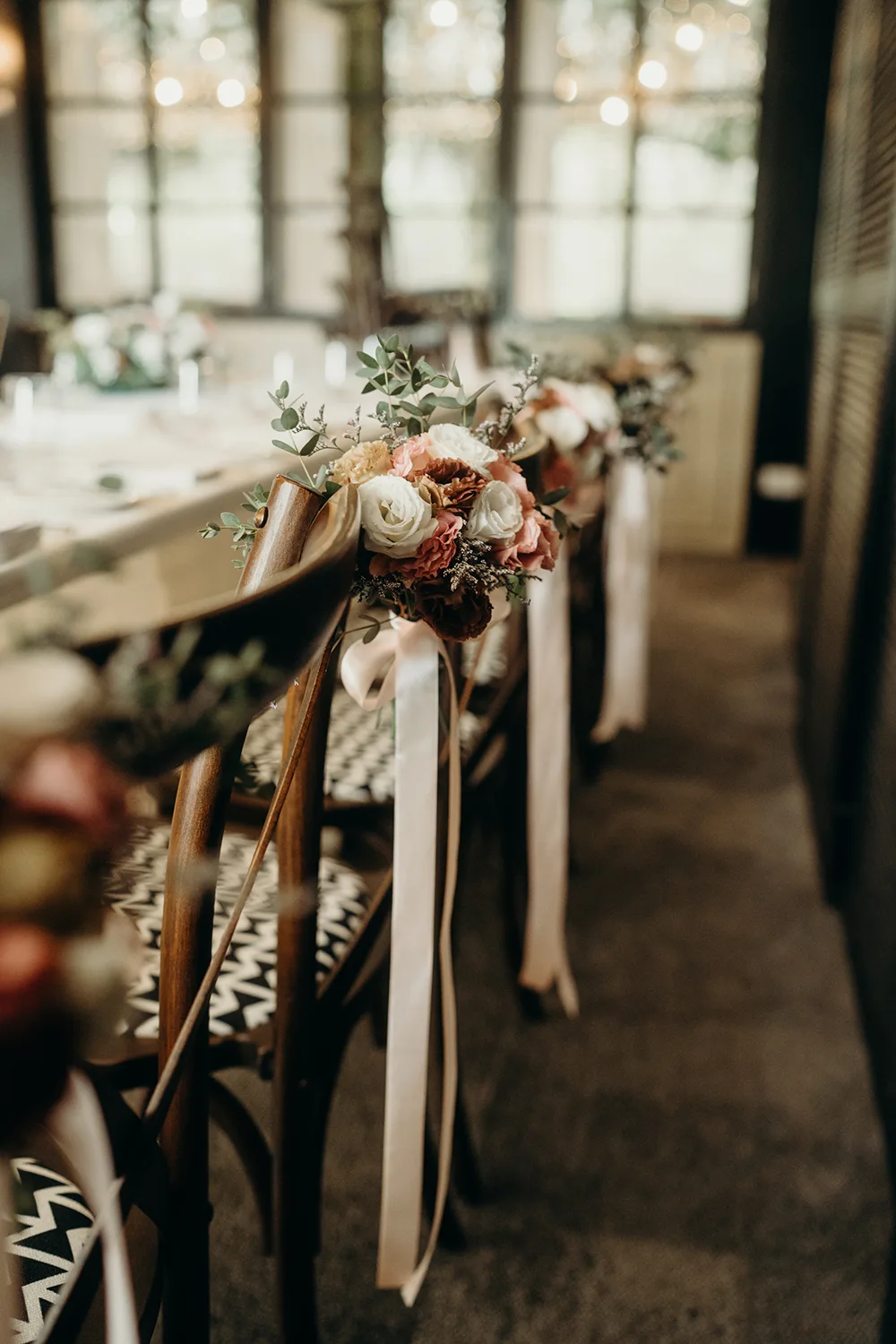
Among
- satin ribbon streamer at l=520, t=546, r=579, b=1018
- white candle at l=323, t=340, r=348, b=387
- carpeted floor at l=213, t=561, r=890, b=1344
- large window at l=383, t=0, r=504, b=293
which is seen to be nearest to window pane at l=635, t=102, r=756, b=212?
large window at l=383, t=0, r=504, b=293

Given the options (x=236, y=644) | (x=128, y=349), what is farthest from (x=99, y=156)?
(x=236, y=644)

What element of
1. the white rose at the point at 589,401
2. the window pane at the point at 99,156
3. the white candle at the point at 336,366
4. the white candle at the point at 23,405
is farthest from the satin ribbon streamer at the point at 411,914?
the window pane at the point at 99,156

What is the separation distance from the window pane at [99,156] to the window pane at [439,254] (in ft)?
4.22

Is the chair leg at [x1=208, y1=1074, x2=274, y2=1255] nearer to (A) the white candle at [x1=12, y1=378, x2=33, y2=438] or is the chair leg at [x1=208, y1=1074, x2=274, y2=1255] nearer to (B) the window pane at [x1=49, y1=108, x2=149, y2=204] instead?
(A) the white candle at [x1=12, y1=378, x2=33, y2=438]

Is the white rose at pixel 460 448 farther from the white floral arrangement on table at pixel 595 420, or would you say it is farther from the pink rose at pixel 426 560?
the white floral arrangement on table at pixel 595 420

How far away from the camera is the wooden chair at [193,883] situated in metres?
0.54

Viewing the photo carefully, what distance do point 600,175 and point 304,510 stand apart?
5438mm

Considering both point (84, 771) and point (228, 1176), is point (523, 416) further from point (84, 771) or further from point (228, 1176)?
point (84, 771)

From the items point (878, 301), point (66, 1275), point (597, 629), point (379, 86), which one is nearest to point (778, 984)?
point (597, 629)

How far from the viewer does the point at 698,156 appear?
5.52 m

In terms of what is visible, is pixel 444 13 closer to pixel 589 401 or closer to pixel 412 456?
pixel 589 401

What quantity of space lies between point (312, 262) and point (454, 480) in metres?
5.44

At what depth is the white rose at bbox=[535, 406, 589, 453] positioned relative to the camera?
1634 millimetres

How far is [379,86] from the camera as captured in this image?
224 inches
